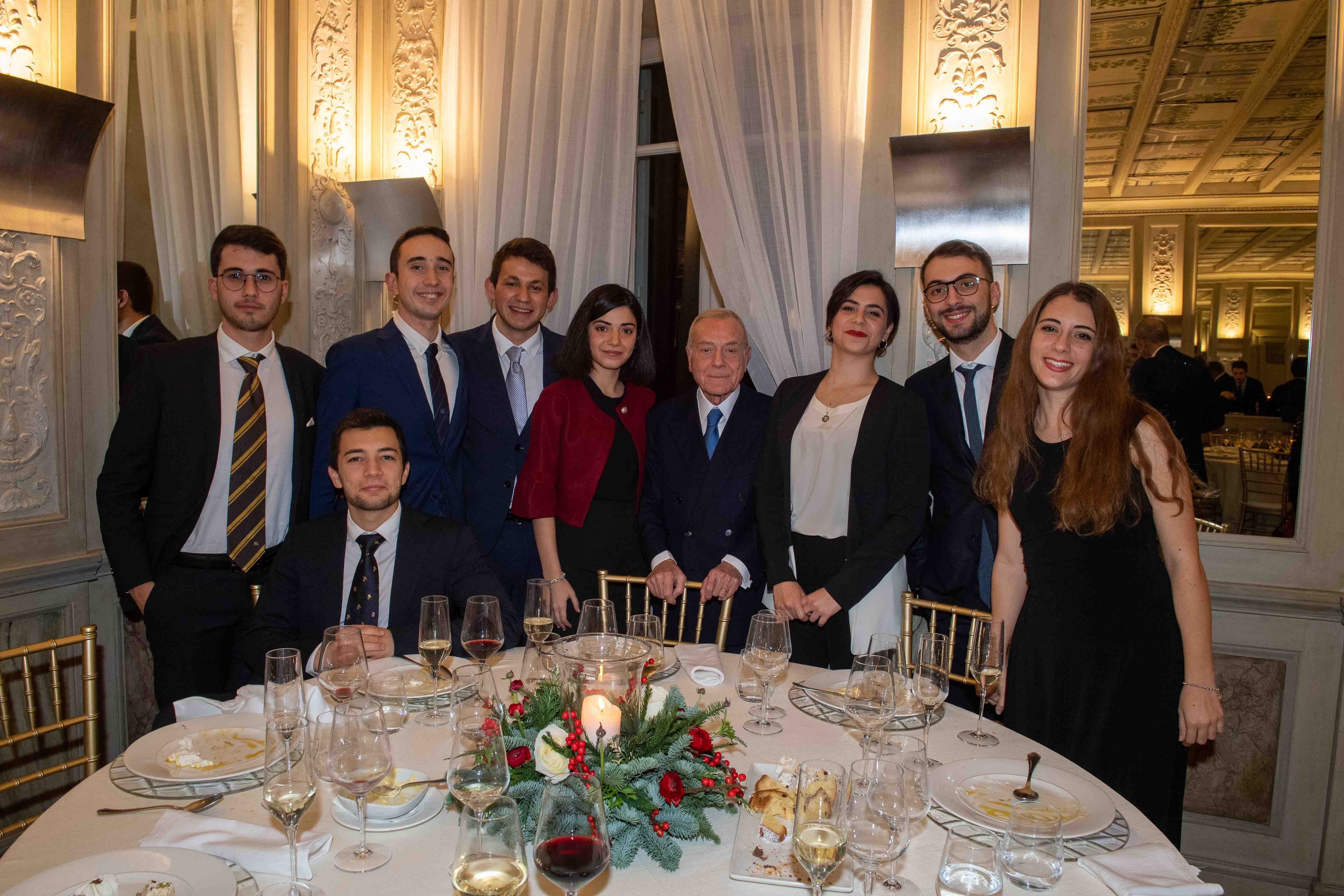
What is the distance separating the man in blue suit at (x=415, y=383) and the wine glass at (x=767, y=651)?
154 centimetres

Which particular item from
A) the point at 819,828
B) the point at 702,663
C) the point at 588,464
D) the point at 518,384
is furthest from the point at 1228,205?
the point at 819,828

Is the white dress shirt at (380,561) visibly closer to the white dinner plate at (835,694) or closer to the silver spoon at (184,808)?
the silver spoon at (184,808)

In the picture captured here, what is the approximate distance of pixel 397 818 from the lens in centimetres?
131

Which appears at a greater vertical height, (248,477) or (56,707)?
(248,477)

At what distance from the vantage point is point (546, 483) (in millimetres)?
2887

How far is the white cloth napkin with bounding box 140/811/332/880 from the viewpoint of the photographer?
3.95ft

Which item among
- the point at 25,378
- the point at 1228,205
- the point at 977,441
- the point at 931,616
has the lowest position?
the point at 931,616

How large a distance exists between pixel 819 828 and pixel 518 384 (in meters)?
2.35

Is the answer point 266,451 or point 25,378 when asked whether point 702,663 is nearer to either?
point 266,451

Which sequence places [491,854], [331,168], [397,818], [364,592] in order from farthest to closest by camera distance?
[331,168], [364,592], [397,818], [491,854]

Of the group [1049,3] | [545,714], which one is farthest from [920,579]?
[1049,3]

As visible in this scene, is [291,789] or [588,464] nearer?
[291,789]

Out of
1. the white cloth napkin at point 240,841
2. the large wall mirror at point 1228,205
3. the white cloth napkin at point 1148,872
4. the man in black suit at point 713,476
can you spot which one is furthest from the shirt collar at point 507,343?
the white cloth napkin at point 1148,872

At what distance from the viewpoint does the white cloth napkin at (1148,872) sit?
3.86ft
